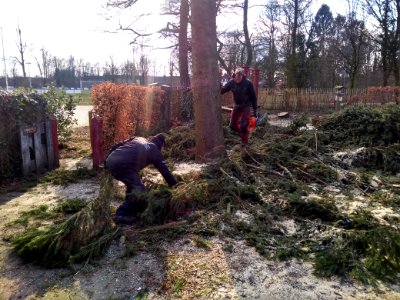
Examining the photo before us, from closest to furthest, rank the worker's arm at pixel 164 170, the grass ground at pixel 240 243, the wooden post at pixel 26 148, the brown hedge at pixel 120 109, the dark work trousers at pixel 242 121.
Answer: the grass ground at pixel 240 243 → the worker's arm at pixel 164 170 → the wooden post at pixel 26 148 → the dark work trousers at pixel 242 121 → the brown hedge at pixel 120 109

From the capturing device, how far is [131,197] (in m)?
4.45

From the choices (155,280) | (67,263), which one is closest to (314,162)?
(155,280)

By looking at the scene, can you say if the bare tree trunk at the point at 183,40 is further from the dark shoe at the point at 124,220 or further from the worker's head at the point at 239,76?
the dark shoe at the point at 124,220

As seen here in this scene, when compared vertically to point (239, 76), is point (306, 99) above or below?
below

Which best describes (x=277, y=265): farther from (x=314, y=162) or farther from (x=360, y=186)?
(x=314, y=162)

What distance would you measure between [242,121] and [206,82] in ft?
4.43

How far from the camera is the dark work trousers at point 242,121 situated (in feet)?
24.8

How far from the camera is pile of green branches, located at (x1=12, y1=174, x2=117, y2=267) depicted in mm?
3496

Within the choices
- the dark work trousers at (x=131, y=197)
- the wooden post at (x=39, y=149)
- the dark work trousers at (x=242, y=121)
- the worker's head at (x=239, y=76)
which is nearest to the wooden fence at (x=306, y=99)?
the dark work trousers at (x=242, y=121)

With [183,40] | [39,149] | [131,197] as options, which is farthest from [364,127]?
[183,40]

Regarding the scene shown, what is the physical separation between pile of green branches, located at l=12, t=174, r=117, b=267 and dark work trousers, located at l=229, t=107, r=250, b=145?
4374 millimetres

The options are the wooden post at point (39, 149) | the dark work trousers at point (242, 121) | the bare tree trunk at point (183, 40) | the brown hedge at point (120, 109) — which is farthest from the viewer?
the bare tree trunk at point (183, 40)

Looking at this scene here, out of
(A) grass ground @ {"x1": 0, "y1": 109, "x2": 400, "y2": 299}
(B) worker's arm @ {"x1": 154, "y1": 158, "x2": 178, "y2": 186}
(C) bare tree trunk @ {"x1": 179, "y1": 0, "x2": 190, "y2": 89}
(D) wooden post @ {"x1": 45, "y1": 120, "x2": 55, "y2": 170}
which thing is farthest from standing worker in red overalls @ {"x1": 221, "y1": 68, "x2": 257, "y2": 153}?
(C) bare tree trunk @ {"x1": 179, "y1": 0, "x2": 190, "y2": 89}

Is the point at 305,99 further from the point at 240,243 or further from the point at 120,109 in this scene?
the point at 240,243
